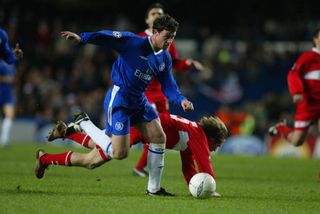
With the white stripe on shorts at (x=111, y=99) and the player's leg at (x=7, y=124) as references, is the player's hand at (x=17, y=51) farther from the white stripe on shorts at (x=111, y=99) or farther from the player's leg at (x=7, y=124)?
the player's leg at (x=7, y=124)

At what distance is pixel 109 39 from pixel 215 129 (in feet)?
5.54

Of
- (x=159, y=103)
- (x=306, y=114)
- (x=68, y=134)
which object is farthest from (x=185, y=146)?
(x=306, y=114)

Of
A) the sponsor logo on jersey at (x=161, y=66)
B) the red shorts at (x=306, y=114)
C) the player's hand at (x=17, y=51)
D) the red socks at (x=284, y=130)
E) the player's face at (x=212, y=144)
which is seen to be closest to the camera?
the sponsor logo on jersey at (x=161, y=66)

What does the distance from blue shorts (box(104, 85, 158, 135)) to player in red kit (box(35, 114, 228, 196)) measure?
380 millimetres

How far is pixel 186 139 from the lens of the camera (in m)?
8.98

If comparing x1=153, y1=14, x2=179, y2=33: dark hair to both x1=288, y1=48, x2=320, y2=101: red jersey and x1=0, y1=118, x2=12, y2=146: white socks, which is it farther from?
x1=0, y1=118, x2=12, y2=146: white socks

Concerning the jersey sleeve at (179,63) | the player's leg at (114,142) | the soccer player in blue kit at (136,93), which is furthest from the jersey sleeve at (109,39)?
the jersey sleeve at (179,63)

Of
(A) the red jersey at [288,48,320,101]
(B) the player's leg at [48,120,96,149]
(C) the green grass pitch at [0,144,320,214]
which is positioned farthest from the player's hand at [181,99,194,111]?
(A) the red jersey at [288,48,320,101]

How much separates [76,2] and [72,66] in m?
3.70

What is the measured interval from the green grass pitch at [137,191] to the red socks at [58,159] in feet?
→ 1.08

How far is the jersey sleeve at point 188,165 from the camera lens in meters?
9.09

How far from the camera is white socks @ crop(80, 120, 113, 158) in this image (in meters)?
8.62

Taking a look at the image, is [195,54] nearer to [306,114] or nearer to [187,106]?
[306,114]

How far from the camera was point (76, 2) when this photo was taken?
90.5 ft
